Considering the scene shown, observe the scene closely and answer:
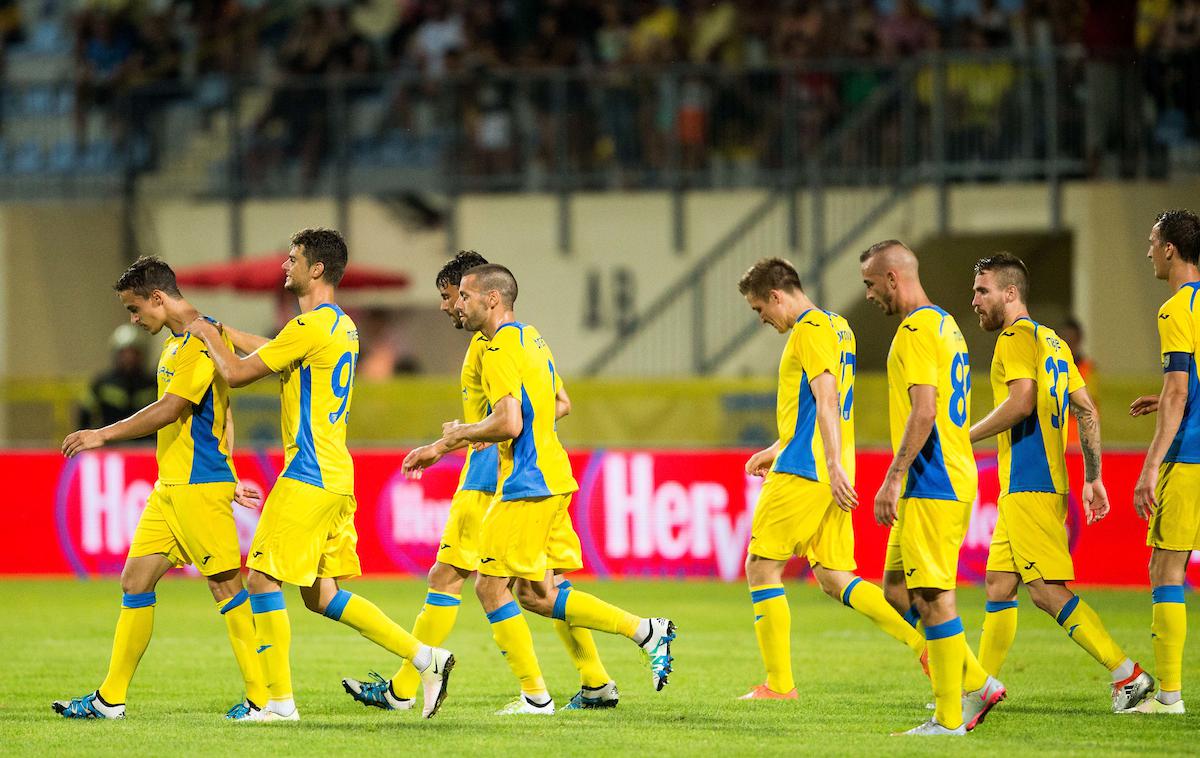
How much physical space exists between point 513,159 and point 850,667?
12123 mm

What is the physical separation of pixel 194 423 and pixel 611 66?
14022 mm

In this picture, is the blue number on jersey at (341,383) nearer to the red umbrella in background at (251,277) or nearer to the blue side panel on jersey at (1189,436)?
the blue side panel on jersey at (1189,436)

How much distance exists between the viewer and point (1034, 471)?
8961 mm

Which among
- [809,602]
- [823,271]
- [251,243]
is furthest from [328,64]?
[809,602]

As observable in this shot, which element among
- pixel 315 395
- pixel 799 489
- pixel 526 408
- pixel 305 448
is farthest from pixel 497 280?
pixel 799 489

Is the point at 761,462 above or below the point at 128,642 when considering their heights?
above

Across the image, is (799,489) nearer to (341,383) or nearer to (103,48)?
(341,383)

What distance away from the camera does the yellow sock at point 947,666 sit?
7.97 meters

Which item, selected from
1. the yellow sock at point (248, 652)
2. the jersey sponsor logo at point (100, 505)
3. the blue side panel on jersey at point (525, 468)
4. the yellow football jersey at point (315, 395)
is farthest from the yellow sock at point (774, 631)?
the jersey sponsor logo at point (100, 505)

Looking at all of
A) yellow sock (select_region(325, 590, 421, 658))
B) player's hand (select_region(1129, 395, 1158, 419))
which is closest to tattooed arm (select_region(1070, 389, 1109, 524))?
player's hand (select_region(1129, 395, 1158, 419))

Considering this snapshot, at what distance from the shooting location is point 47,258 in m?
23.4

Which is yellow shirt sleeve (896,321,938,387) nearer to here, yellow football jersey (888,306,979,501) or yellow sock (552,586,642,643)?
yellow football jersey (888,306,979,501)

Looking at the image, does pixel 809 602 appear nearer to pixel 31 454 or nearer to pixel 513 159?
pixel 31 454

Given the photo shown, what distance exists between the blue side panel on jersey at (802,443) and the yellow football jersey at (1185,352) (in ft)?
5.62
